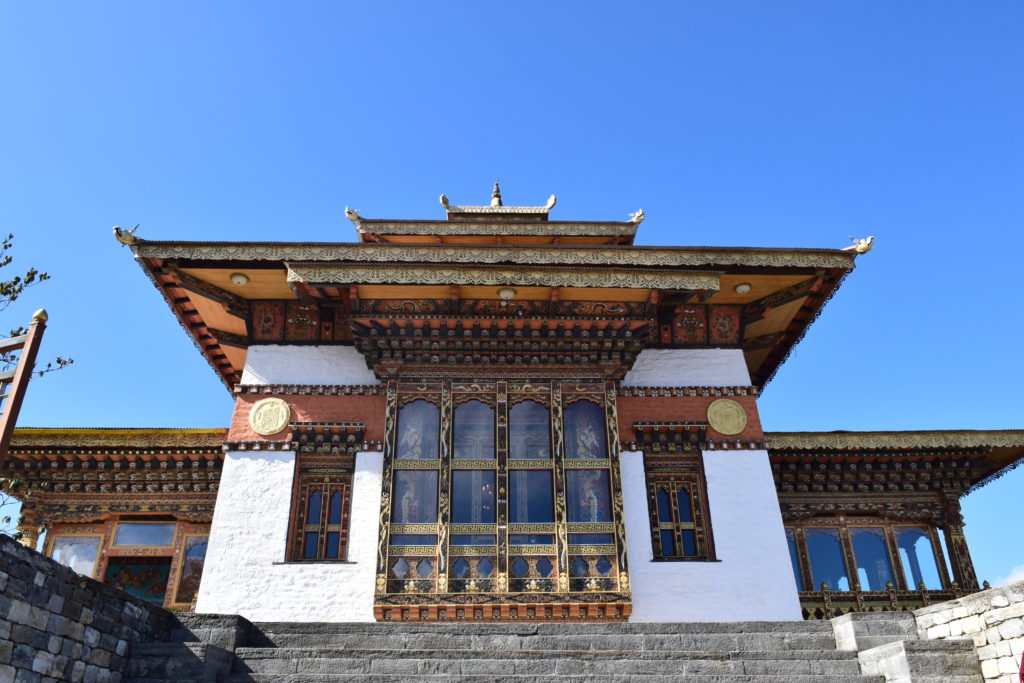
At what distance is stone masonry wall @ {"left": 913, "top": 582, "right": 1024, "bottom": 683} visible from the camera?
23.2 ft

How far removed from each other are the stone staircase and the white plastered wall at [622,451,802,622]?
2.86 meters

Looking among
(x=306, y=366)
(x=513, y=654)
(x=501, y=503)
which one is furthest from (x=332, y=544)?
(x=513, y=654)

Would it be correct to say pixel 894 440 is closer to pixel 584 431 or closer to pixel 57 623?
pixel 584 431

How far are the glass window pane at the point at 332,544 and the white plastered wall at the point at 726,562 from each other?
13.6 ft

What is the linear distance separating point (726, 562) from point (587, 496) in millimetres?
2175

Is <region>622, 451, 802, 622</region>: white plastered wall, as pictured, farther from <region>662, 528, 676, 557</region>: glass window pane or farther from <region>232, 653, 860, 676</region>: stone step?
<region>232, 653, 860, 676</region>: stone step

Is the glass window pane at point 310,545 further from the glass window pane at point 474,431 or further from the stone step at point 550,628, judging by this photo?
the stone step at point 550,628

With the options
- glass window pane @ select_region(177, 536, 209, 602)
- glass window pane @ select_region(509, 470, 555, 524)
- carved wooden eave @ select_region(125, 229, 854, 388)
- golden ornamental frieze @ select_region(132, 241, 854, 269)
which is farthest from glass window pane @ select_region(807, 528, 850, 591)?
glass window pane @ select_region(177, 536, 209, 602)

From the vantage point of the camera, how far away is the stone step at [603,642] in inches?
334

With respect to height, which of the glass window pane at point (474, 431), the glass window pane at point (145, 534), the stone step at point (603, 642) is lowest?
the stone step at point (603, 642)

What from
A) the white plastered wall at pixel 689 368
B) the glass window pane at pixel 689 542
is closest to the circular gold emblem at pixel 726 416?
the white plastered wall at pixel 689 368

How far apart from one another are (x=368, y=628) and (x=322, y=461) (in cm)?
420

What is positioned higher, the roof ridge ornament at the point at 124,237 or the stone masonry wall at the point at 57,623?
the roof ridge ornament at the point at 124,237

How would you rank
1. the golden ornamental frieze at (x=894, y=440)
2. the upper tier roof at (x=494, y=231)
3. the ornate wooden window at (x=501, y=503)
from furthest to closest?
the upper tier roof at (x=494, y=231) < the golden ornamental frieze at (x=894, y=440) < the ornate wooden window at (x=501, y=503)
